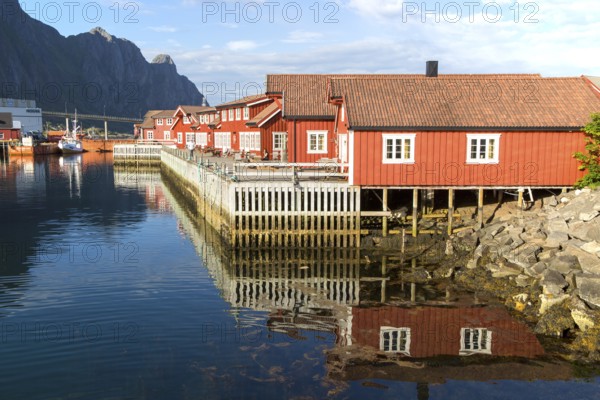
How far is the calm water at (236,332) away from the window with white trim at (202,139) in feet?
145

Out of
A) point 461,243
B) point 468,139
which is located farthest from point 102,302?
point 468,139

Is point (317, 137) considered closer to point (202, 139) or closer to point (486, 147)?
point (486, 147)

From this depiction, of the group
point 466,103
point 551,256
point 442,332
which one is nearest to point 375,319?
point 442,332

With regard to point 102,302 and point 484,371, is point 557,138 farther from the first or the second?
point 102,302

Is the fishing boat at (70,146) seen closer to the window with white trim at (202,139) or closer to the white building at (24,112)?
the white building at (24,112)

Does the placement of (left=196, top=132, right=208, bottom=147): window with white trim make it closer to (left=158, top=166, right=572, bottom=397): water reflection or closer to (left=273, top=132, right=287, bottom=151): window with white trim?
(left=273, top=132, right=287, bottom=151): window with white trim

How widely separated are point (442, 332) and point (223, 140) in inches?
1829

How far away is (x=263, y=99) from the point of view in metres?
47.8

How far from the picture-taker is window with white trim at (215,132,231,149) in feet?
193

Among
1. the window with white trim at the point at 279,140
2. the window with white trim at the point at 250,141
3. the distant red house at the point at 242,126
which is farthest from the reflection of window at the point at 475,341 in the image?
the window with white trim at the point at 250,141

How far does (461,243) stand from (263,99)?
26441 millimetres

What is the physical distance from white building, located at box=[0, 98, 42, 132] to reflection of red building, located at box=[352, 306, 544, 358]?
5649 inches

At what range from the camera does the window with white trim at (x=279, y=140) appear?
44188 millimetres

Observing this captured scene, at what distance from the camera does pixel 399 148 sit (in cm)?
2703
